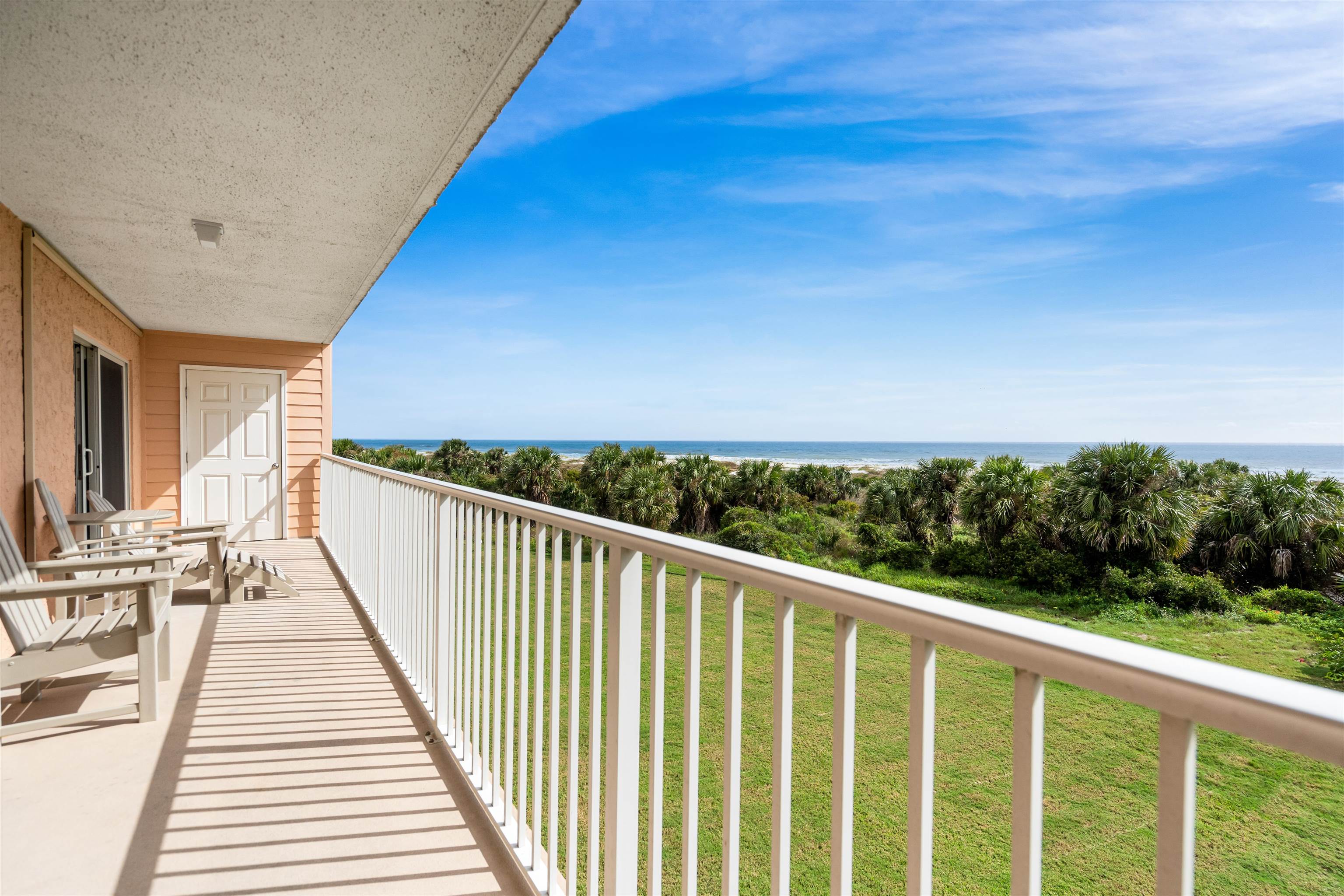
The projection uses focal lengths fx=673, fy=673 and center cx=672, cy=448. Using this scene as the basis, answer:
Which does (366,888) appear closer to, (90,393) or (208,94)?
(208,94)

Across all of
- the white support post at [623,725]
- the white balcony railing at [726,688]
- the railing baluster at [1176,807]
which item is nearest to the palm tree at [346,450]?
the white balcony railing at [726,688]

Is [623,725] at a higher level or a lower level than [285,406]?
lower

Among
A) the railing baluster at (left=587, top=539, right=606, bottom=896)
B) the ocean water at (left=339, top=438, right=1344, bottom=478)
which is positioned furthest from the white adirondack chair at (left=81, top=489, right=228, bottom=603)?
the ocean water at (left=339, top=438, right=1344, bottom=478)

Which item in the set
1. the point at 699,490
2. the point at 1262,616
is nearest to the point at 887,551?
the point at 699,490

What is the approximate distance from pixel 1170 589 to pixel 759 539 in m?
6.92

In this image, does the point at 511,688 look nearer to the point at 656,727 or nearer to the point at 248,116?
the point at 656,727

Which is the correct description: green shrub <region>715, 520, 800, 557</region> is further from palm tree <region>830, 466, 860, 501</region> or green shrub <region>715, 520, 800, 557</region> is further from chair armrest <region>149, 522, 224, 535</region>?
chair armrest <region>149, 522, 224, 535</region>

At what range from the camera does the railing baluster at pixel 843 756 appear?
31.4 inches

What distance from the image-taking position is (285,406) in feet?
25.2

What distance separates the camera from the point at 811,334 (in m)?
48.1

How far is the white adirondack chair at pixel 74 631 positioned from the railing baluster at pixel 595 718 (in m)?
2.22

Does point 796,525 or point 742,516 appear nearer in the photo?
point 742,516

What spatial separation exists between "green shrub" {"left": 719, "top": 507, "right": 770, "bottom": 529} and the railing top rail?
13.2 meters

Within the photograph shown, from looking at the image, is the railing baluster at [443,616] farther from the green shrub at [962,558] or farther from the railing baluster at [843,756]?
the green shrub at [962,558]
